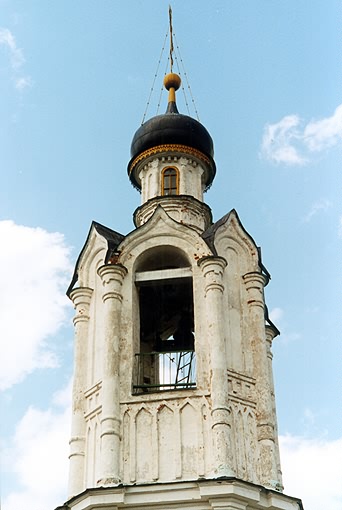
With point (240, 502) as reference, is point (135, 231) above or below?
above

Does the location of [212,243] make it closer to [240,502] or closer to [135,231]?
[135,231]

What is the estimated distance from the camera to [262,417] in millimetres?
15078

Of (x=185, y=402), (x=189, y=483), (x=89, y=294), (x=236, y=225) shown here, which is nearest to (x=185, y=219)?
(x=236, y=225)

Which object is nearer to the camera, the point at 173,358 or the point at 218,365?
the point at 218,365

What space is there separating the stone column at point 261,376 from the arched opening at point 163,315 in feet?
3.46

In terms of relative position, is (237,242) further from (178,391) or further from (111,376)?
(111,376)

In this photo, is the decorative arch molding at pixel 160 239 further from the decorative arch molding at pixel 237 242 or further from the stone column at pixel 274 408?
the stone column at pixel 274 408

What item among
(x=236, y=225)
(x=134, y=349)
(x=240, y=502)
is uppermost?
(x=236, y=225)

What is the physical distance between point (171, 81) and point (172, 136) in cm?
212

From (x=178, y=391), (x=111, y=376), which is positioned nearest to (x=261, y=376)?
(x=178, y=391)

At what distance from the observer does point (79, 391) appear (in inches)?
615

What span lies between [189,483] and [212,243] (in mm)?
4207

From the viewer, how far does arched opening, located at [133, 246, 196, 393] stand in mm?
15820

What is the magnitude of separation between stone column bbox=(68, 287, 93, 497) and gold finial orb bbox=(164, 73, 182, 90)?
5.50 meters
